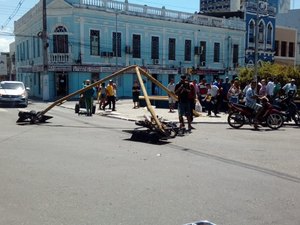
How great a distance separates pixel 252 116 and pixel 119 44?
26961 millimetres

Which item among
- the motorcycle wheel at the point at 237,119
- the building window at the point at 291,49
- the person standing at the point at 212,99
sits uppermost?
the building window at the point at 291,49

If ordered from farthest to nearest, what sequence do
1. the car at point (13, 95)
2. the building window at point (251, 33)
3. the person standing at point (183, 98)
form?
the building window at point (251, 33) → the car at point (13, 95) → the person standing at point (183, 98)

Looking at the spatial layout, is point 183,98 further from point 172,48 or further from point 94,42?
point 172,48

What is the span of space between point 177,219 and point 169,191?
123 cm

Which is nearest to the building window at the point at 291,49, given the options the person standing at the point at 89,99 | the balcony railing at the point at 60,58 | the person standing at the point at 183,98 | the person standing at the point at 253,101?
the balcony railing at the point at 60,58

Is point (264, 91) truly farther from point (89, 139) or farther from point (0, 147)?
point (0, 147)

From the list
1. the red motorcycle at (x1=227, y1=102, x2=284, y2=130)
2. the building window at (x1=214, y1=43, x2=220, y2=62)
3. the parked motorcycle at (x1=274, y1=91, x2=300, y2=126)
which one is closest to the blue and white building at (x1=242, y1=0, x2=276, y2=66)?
the building window at (x1=214, y1=43, x2=220, y2=62)

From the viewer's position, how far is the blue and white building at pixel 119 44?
37.0 metres

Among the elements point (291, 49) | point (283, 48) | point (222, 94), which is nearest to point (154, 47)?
point (283, 48)

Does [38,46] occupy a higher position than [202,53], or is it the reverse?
[38,46]

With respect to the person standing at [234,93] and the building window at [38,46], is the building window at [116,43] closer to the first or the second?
the building window at [38,46]

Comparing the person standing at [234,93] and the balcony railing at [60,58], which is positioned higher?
the balcony railing at [60,58]

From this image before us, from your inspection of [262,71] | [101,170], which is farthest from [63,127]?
[262,71]

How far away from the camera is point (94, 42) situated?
126 ft
